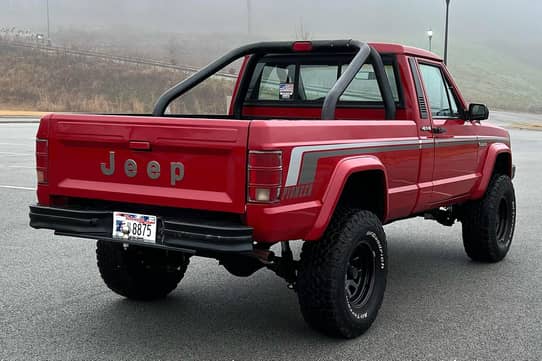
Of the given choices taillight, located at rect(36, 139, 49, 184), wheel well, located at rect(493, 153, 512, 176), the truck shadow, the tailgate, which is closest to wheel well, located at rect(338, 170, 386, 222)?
the truck shadow

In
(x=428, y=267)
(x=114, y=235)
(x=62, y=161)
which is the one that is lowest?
(x=428, y=267)

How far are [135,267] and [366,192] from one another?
1742 millimetres

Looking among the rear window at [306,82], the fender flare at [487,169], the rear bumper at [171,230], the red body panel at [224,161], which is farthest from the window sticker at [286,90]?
the rear bumper at [171,230]

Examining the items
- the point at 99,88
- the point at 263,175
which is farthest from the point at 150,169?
the point at 99,88

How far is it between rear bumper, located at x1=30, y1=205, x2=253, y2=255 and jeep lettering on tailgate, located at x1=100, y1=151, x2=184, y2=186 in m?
0.23

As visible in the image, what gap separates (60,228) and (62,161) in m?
0.43

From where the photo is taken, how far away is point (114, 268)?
5152mm

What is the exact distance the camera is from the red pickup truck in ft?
12.9

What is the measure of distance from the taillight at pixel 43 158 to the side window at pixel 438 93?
3038mm

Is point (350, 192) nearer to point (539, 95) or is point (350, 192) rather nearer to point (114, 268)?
point (114, 268)

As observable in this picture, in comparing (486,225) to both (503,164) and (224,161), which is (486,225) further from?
(224,161)

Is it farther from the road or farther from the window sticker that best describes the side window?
the road

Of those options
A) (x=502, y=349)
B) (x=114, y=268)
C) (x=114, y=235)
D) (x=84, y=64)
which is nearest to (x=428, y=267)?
(x=502, y=349)

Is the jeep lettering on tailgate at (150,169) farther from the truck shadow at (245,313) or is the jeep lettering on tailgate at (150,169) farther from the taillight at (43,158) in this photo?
the truck shadow at (245,313)
